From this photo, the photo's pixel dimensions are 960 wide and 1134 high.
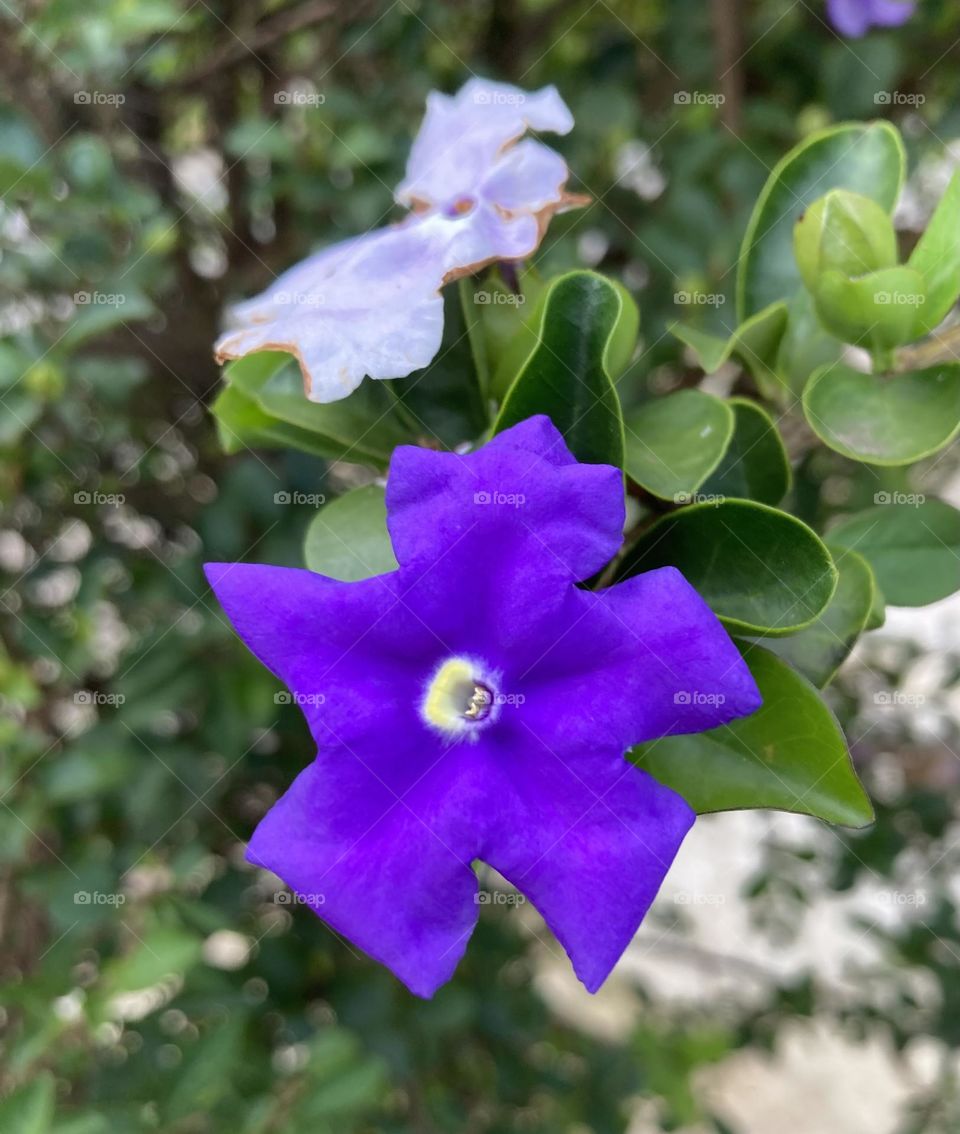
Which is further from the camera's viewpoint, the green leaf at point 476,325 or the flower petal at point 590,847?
the green leaf at point 476,325

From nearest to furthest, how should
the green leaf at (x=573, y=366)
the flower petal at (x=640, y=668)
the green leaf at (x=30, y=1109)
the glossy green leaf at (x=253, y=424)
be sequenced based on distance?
the flower petal at (x=640, y=668) < the green leaf at (x=573, y=366) < the glossy green leaf at (x=253, y=424) < the green leaf at (x=30, y=1109)

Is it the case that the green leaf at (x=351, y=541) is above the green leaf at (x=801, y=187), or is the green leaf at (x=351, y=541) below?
below

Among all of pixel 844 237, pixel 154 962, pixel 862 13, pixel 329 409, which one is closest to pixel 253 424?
pixel 329 409

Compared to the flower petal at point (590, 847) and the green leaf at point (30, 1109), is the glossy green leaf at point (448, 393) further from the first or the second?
the green leaf at point (30, 1109)

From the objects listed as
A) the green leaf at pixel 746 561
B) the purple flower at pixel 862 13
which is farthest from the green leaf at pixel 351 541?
the purple flower at pixel 862 13

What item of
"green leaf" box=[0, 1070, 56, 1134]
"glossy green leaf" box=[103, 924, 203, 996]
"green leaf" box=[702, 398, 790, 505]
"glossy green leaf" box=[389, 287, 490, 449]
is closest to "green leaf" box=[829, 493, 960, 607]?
"green leaf" box=[702, 398, 790, 505]

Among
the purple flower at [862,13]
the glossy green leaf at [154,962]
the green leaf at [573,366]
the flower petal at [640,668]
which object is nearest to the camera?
the flower petal at [640,668]
